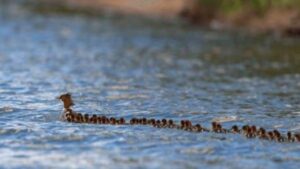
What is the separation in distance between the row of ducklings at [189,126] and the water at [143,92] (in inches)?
9.9

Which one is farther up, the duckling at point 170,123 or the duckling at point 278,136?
the duckling at point 170,123

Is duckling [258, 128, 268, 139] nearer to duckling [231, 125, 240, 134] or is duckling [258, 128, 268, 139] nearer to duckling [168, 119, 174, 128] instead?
duckling [231, 125, 240, 134]

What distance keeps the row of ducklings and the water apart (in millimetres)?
251

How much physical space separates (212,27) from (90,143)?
2470 cm

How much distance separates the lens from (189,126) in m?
13.6

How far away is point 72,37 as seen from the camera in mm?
32469

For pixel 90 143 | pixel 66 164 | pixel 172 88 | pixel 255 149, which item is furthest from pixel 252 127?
pixel 172 88

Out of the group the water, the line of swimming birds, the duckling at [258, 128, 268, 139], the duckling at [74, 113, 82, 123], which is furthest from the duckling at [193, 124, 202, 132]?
the duckling at [74, 113, 82, 123]

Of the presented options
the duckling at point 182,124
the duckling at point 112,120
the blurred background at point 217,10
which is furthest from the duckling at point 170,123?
the blurred background at point 217,10

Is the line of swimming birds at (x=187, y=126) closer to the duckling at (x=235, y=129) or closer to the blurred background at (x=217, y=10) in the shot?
the duckling at (x=235, y=129)

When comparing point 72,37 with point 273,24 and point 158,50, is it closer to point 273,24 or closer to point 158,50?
point 158,50

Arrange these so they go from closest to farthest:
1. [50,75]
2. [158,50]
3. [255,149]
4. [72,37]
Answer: [255,149]
[50,75]
[158,50]
[72,37]

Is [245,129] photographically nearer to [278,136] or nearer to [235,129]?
[235,129]

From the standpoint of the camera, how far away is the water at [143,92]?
1191 cm
